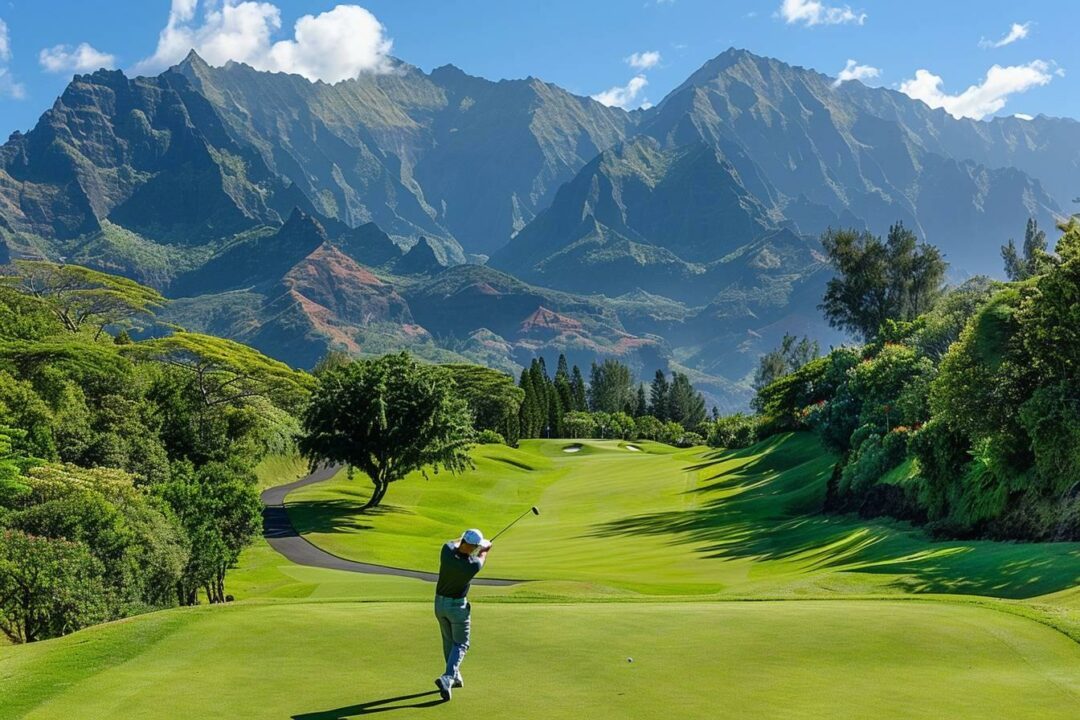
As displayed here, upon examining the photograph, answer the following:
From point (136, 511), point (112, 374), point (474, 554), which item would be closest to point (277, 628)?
point (474, 554)

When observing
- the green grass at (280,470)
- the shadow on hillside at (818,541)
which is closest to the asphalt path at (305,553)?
the shadow on hillside at (818,541)

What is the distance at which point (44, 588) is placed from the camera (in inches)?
926

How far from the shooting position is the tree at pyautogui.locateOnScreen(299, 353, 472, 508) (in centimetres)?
5791

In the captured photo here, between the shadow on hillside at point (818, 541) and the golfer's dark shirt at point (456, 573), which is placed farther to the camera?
the shadow on hillside at point (818, 541)

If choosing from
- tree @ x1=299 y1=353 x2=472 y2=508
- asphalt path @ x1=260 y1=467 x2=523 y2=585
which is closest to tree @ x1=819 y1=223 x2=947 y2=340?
tree @ x1=299 y1=353 x2=472 y2=508

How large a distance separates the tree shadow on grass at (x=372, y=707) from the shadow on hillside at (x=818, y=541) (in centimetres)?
1716

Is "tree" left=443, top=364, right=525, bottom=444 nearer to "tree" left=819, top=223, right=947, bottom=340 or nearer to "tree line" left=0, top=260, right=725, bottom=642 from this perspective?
"tree" left=819, top=223, right=947, bottom=340

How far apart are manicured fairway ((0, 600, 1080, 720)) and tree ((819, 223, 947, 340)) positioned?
285 feet

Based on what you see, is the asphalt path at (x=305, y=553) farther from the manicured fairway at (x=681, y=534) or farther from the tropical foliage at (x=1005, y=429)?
the tropical foliage at (x=1005, y=429)

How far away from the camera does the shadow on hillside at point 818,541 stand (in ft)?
82.0

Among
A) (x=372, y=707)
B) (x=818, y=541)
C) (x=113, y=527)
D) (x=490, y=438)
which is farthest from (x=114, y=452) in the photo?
(x=490, y=438)

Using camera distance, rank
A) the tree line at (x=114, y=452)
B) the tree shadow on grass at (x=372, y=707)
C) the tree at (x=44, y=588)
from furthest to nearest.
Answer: the tree line at (x=114, y=452), the tree at (x=44, y=588), the tree shadow on grass at (x=372, y=707)

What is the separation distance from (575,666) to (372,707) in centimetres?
332

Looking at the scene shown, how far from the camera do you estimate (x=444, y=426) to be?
59125 millimetres
